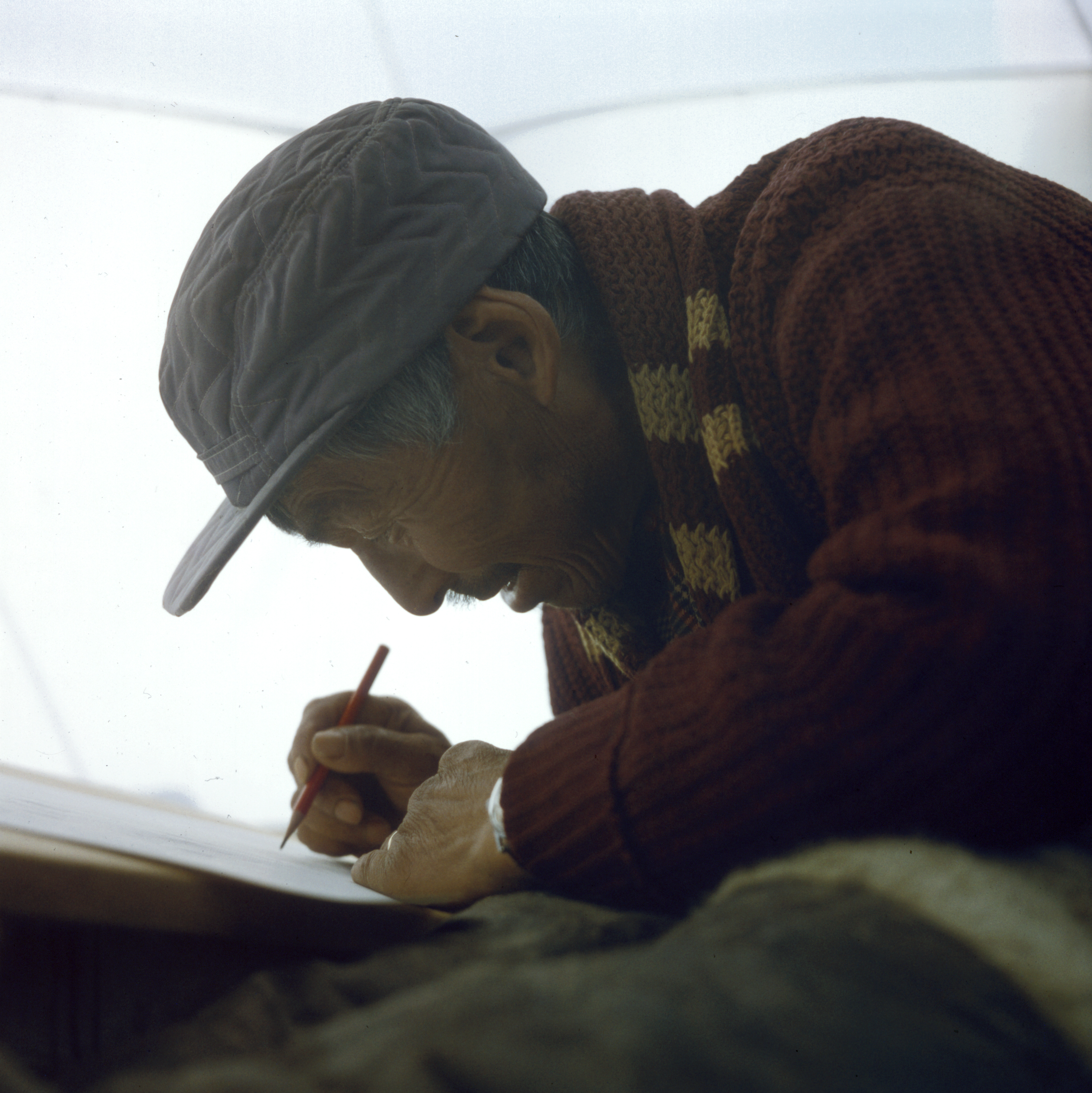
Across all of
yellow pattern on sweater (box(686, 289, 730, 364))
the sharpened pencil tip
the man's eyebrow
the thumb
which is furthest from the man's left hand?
yellow pattern on sweater (box(686, 289, 730, 364))

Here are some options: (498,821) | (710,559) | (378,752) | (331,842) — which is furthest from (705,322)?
(331,842)

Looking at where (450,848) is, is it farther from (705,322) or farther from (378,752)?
(705,322)

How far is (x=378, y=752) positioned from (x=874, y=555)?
580mm

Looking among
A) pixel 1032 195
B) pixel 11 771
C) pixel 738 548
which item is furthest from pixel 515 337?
pixel 11 771

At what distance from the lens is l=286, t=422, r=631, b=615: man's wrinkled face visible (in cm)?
74

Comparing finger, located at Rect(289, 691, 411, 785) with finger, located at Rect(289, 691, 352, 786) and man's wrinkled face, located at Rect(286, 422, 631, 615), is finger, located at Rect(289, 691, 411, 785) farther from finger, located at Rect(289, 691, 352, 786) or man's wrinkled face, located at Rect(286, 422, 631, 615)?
man's wrinkled face, located at Rect(286, 422, 631, 615)

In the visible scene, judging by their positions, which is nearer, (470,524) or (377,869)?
(377,869)

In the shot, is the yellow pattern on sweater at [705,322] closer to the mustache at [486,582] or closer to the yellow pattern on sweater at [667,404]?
the yellow pattern on sweater at [667,404]

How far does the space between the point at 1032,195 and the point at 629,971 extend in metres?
0.59

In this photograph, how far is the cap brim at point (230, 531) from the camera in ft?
2.13

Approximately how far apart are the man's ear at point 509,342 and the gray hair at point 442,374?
2 cm

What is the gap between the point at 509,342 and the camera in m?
0.74

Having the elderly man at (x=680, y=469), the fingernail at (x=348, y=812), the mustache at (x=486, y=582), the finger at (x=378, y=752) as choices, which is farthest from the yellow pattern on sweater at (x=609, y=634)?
the fingernail at (x=348, y=812)

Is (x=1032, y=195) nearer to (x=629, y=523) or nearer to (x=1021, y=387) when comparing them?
(x=1021, y=387)
